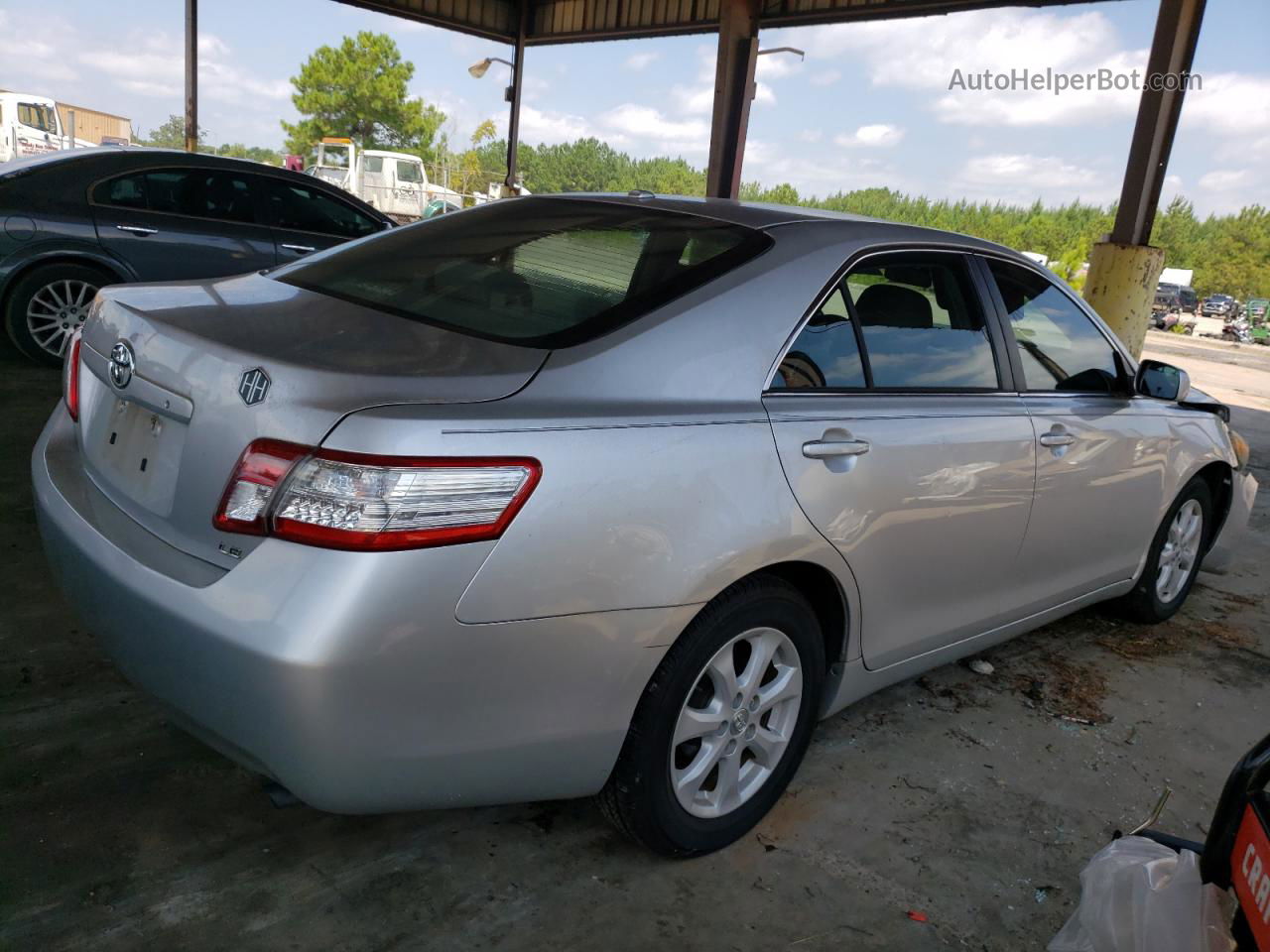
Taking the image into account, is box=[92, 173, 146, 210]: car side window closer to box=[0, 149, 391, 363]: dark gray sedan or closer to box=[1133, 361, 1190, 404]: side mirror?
box=[0, 149, 391, 363]: dark gray sedan

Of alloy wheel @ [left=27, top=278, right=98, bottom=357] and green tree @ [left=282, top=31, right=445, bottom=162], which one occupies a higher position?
green tree @ [left=282, top=31, right=445, bottom=162]

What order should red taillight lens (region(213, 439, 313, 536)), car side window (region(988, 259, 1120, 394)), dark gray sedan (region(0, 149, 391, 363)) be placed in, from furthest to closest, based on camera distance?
dark gray sedan (region(0, 149, 391, 363)) < car side window (region(988, 259, 1120, 394)) < red taillight lens (region(213, 439, 313, 536))

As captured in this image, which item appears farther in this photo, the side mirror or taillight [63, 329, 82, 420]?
the side mirror

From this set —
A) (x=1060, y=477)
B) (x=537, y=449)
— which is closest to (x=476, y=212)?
(x=537, y=449)

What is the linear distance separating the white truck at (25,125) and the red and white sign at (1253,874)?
2859cm

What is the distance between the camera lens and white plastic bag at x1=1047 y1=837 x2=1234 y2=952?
1.53 metres

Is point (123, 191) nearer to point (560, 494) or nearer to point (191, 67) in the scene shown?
point (560, 494)

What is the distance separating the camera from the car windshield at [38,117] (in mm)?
25562

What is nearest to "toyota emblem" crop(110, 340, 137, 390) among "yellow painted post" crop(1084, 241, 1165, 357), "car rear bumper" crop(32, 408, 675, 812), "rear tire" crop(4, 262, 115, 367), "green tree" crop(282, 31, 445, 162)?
"car rear bumper" crop(32, 408, 675, 812)

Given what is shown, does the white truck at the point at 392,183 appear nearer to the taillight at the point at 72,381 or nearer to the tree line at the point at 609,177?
the tree line at the point at 609,177

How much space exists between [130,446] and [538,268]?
1.01 metres

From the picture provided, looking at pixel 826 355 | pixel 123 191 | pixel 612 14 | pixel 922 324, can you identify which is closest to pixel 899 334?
pixel 922 324

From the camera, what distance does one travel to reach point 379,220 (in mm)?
7297

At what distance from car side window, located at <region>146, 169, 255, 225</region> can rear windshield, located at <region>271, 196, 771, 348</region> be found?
14.5ft
